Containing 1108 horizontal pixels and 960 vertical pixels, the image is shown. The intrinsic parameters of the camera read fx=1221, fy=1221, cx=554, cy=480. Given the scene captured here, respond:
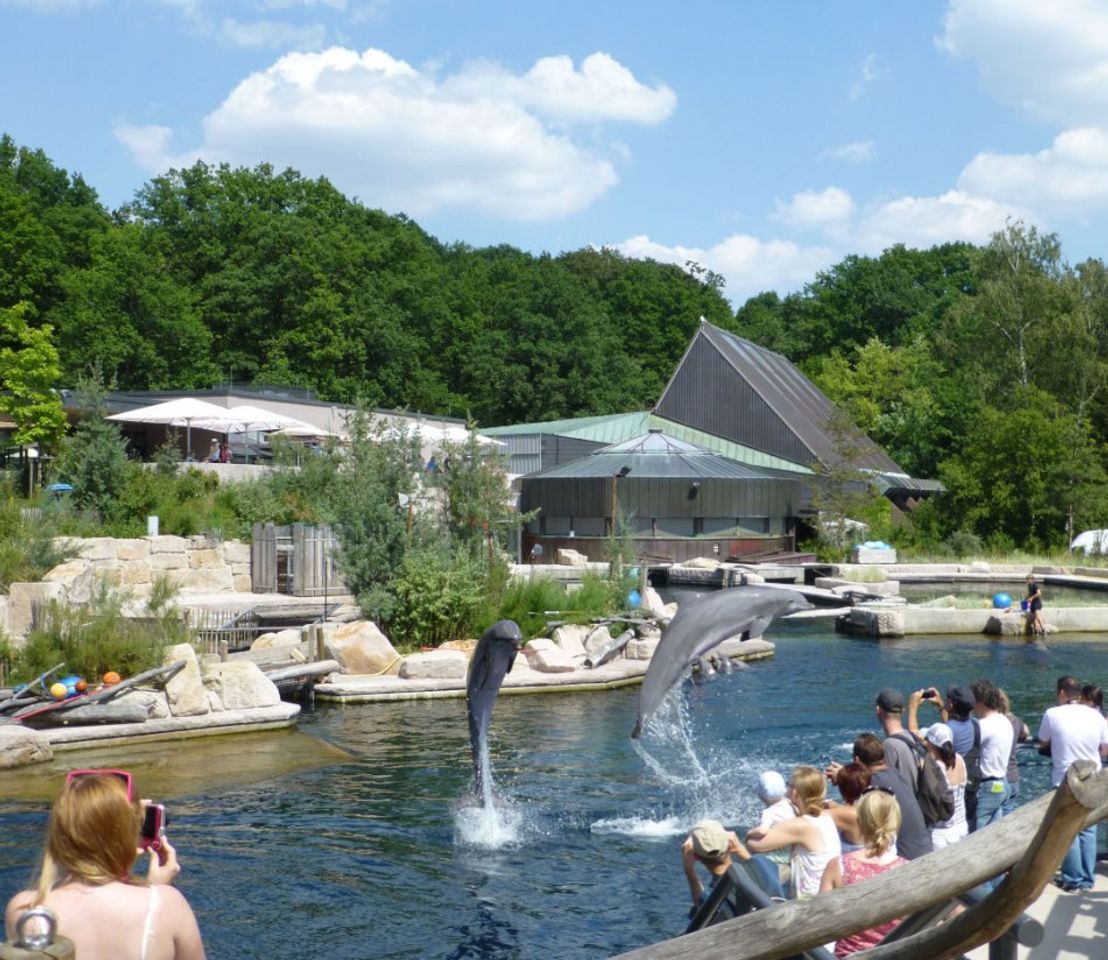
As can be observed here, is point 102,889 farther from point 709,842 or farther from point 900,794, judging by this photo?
point 900,794

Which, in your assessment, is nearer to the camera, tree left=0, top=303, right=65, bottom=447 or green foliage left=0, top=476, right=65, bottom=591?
green foliage left=0, top=476, right=65, bottom=591

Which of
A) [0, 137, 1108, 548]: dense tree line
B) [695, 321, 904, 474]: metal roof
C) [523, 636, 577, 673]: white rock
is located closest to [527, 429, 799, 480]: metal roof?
[695, 321, 904, 474]: metal roof

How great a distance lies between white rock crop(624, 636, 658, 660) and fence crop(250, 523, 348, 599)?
598 cm

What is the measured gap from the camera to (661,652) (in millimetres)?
12406

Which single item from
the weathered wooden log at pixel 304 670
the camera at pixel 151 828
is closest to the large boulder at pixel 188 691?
the weathered wooden log at pixel 304 670

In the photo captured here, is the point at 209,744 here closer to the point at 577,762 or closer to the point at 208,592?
the point at 577,762

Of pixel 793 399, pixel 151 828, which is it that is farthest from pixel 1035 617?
pixel 793 399

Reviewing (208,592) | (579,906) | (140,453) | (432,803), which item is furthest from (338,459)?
(579,906)

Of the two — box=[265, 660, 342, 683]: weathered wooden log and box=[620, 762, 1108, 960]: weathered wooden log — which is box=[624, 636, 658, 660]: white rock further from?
box=[620, 762, 1108, 960]: weathered wooden log

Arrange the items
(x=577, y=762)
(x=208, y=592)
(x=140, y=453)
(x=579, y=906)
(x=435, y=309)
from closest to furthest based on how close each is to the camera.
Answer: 1. (x=579, y=906)
2. (x=577, y=762)
3. (x=208, y=592)
4. (x=140, y=453)
5. (x=435, y=309)

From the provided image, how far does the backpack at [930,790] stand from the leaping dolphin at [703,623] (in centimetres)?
483

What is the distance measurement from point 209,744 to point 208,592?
10259 millimetres

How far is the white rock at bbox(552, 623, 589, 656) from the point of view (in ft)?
69.2

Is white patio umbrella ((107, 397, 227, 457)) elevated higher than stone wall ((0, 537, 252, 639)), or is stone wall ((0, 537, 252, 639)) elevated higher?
white patio umbrella ((107, 397, 227, 457))
